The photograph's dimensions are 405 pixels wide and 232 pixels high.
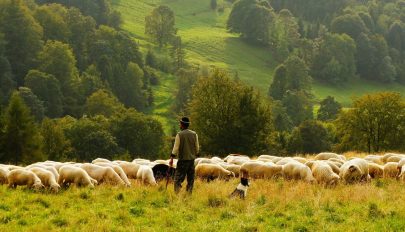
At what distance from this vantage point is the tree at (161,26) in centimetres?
16762

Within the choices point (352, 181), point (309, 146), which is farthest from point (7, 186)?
point (309, 146)

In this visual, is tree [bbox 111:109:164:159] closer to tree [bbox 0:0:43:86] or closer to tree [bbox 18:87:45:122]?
tree [bbox 18:87:45:122]

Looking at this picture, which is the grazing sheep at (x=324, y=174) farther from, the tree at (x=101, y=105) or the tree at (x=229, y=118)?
the tree at (x=101, y=105)

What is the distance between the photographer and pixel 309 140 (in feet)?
287

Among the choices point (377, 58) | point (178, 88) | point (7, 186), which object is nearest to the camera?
point (7, 186)

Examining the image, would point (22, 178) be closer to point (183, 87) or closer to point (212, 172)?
point (212, 172)

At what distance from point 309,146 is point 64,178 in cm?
7241

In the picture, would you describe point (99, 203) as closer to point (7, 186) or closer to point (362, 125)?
point (7, 186)

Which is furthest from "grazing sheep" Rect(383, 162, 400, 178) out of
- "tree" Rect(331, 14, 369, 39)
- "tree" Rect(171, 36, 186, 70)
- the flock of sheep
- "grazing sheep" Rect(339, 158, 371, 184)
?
"tree" Rect(331, 14, 369, 39)

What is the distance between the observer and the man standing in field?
17.4 metres

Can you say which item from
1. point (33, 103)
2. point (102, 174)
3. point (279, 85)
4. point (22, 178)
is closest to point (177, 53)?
point (279, 85)

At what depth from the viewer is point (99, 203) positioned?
1549 centimetres

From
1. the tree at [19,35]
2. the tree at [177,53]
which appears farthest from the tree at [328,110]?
the tree at [19,35]

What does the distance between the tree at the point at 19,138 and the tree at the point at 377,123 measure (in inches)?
1761
